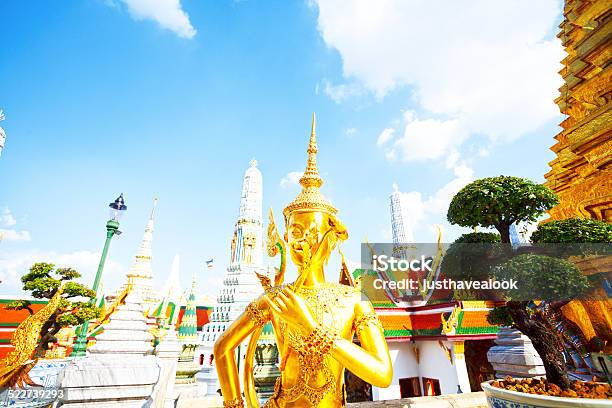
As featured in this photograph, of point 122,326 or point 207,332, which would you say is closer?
point 122,326

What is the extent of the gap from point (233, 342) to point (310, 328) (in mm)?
754

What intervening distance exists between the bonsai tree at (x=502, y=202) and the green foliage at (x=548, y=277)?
725mm

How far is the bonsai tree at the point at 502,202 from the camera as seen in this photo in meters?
3.58

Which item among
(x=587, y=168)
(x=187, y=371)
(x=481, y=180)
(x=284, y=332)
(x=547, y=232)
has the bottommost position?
(x=187, y=371)

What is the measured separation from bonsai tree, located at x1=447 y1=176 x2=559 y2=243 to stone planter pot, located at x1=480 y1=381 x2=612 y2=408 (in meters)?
1.89

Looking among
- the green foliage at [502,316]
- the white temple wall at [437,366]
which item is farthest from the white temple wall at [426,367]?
the green foliage at [502,316]

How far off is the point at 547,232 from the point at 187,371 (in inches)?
448

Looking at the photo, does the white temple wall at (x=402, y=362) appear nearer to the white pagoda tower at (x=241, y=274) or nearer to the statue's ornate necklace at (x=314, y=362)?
the white pagoda tower at (x=241, y=274)

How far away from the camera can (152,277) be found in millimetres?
27047

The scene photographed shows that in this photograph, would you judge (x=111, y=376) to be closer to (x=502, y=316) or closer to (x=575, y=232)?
(x=502, y=316)

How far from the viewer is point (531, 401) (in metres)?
2.28

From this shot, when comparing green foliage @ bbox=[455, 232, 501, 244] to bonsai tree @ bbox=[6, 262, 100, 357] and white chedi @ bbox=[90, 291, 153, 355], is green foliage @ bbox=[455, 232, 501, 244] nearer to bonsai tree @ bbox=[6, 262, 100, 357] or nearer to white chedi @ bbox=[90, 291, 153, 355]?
white chedi @ bbox=[90, 291, 153, 355]

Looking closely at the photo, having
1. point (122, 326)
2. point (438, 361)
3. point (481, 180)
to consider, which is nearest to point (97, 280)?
point (122, 326)

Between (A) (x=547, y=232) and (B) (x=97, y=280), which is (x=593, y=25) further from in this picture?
(B) (x=97, y=280)
